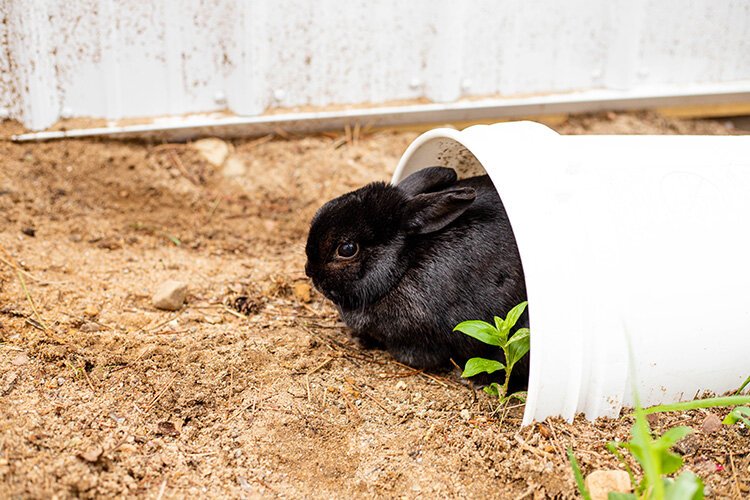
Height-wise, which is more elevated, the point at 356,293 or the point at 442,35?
the point at 442,35

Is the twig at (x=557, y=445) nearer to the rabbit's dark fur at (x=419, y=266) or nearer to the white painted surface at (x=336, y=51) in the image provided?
the rabbit's dark fur at (x=419, y=266)

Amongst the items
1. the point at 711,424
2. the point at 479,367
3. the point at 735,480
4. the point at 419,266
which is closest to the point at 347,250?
the point at 419,266

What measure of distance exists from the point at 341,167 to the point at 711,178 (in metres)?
2.29

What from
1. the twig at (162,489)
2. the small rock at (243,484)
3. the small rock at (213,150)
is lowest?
the small rock at (243,484)

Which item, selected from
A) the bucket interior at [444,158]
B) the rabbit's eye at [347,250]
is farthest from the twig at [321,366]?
the bucket interior at [444,158]

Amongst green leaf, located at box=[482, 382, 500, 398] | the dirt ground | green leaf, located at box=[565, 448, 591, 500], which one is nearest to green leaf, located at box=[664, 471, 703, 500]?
green leaf, located at box=[565, 448, 591, 500]

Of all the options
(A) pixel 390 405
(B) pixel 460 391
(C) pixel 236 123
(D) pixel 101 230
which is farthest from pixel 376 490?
(C) pixel 236 123

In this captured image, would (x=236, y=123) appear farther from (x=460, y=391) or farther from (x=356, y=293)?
(x=460, y=391)

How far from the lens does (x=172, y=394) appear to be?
2658 millimetres

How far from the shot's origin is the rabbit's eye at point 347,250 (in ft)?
9.86

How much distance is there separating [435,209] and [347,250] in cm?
40

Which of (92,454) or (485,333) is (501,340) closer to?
(485,333)

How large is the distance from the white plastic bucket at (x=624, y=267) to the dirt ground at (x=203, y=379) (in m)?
0.20

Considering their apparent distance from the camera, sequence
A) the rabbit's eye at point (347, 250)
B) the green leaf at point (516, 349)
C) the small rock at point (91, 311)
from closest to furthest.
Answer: the green leaf at point (516, 349)
the rabbit's eye at point (347, 250)
the small rock at point (91, 311)
